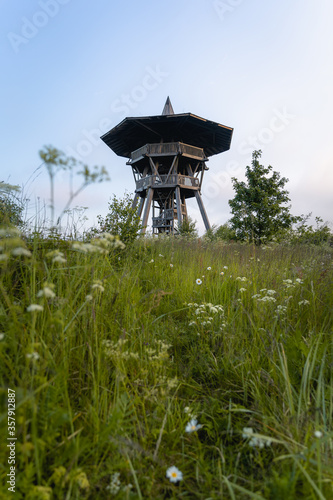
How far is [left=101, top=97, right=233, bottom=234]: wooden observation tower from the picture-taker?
16516 millimetres

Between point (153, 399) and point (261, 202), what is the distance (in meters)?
12.9

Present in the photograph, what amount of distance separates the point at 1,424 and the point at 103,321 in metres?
0.85

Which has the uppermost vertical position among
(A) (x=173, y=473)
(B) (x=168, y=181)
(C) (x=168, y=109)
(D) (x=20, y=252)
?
(C) (x=168, y=109)

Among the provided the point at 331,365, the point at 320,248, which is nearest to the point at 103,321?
the point at 331,365

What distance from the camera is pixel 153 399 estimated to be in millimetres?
1297

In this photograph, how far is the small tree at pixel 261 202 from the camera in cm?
1262

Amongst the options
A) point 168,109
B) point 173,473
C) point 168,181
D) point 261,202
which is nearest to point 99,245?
point 173,473

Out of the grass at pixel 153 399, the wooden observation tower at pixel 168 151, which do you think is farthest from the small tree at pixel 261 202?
the grass at pixel 153 399

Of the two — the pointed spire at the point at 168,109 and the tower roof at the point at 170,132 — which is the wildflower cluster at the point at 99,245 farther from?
the pointed spire at the point at 168,109

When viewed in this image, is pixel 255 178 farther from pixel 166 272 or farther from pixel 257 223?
pixel 166 272

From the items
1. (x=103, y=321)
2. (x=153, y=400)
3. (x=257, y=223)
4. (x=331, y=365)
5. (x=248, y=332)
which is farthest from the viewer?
(x=257, y=223)

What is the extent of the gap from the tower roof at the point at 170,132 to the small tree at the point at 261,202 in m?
4.83

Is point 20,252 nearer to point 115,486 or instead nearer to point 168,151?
point 115,486

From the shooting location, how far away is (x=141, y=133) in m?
18.2
